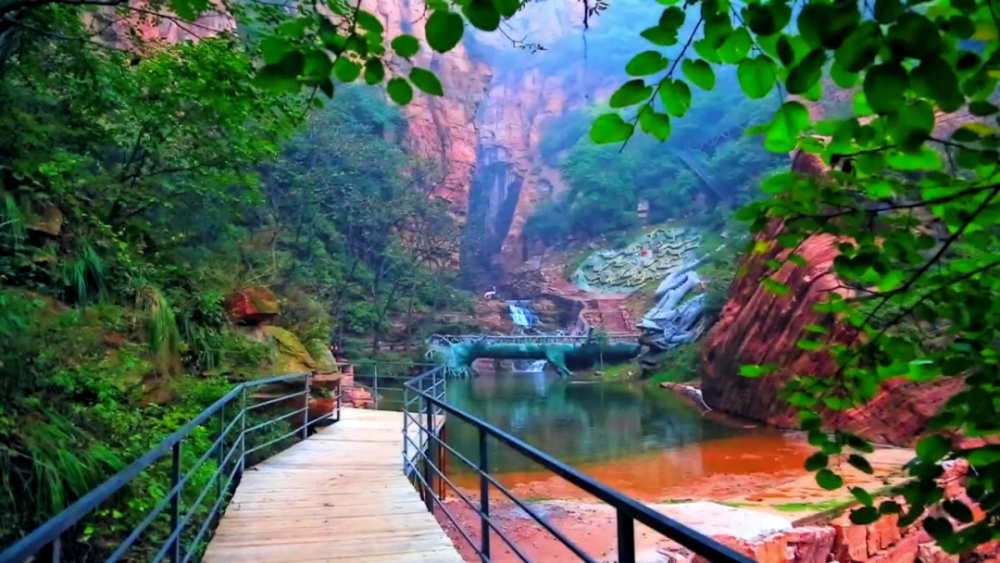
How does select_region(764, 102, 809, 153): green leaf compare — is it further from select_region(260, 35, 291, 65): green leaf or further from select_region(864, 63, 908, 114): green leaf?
select_region(260, 35, 291, 65): green leaf

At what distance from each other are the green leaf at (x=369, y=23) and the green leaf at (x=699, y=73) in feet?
1.52

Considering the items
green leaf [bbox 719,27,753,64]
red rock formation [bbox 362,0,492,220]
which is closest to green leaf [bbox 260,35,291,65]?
green leaf [bbox 719,27,753,64]

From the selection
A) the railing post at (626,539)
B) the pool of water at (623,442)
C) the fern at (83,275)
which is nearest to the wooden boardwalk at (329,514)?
the railing post at (626,539)

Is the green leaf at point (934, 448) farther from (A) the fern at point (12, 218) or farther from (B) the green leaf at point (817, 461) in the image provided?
(A) the fern at point (12, 218)

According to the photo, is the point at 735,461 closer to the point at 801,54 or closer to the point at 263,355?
the point at 263,355

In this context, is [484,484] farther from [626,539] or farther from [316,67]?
[316,67]

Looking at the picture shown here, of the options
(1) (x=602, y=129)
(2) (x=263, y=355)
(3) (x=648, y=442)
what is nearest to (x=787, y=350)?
(3) (x=648, y=442)

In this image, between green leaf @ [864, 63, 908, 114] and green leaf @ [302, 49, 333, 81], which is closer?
green leaf @ [864, 63, 908, 114]

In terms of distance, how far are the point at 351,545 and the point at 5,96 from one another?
4.07m

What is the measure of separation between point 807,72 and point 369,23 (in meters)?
0.61

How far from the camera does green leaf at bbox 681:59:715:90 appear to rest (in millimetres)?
967

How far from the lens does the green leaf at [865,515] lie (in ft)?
3.83

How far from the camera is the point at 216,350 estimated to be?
298 inches

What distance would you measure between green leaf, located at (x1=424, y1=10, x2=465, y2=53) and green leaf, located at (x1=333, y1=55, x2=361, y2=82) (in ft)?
0.49
